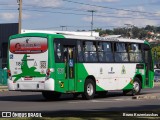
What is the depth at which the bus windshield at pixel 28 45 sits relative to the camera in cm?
2323

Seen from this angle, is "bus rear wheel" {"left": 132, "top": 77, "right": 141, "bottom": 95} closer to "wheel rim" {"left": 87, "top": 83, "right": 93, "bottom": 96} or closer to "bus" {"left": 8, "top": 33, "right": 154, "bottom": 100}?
"bus" {"left": 8, "top": 33, "right": 154, "bottom": 100}

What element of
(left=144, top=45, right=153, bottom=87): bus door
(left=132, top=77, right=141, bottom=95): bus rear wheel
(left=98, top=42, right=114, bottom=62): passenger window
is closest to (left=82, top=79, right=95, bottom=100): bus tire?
(left=98, top=42, right=114, bottom=62): passenger window

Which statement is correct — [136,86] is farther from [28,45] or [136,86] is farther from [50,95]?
[28,45]

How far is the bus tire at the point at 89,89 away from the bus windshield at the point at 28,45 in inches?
124

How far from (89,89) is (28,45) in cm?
382

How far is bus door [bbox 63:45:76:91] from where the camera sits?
2388cm

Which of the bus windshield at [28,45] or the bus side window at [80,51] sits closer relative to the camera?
the bus windshield at [28,45]

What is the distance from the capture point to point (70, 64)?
24.0 meters

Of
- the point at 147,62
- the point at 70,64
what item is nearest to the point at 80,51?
the point at 70,64

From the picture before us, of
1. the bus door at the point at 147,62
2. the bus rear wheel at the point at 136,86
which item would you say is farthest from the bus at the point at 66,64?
the bus door at the point at 147,62

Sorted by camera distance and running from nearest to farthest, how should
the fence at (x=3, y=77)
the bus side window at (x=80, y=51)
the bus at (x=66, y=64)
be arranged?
the bus at (x=66, y=64) < the bus side window at (x=80, y=51) < the fence at (x=3, y=77)

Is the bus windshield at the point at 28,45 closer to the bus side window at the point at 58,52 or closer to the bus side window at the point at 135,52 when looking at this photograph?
the bus side window at the point at 58,52

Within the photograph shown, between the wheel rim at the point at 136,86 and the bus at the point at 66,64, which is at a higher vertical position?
the bus at the point at 66,64

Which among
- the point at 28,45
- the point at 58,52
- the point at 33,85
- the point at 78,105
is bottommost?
the point at 78,105
